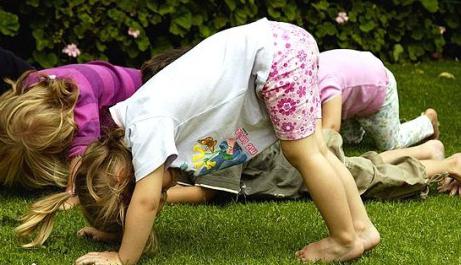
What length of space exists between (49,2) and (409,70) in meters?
3.20

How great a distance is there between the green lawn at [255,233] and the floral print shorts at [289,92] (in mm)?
495

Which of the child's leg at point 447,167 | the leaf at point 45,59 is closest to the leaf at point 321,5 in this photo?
the leaf at point 45,59

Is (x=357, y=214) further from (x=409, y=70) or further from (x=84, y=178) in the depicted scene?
(x=409, y=70)

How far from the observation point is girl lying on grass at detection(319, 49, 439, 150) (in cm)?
514

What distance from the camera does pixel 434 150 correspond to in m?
5.12

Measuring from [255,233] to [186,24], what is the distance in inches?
131

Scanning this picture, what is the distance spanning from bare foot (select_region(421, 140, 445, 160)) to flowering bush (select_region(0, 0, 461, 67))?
7.79 feet

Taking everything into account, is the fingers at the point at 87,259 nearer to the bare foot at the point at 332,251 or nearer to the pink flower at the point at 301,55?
the bare foot at the point at 332,251

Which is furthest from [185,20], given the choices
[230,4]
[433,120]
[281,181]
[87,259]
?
[87,259]

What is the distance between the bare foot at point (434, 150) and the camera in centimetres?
507

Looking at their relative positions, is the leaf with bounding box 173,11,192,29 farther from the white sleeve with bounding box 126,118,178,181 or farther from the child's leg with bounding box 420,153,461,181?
the white sleeve with bounding box 126,118,178,181

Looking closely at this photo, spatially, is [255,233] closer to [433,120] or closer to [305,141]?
[305,141]

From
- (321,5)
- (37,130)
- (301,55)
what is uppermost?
(301,55)

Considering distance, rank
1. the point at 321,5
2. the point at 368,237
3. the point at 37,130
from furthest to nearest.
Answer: the point at 321,5 < the point at 37,130 < the point at 368,237
